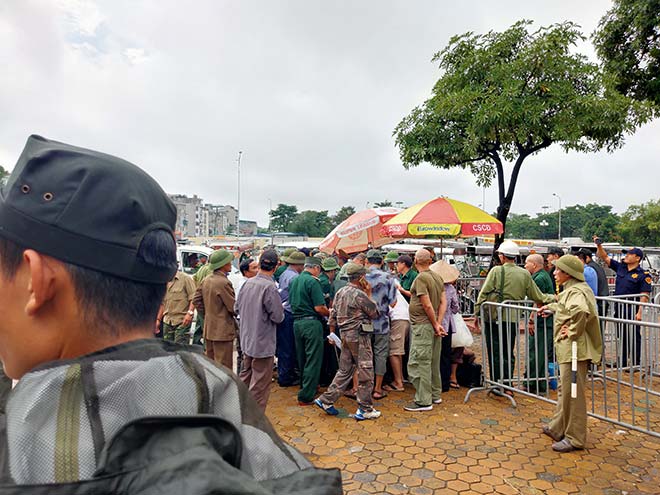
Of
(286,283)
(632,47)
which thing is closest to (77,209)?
(286,283)

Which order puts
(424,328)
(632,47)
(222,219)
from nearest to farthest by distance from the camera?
(424,328) → (632,47) → (222,219)

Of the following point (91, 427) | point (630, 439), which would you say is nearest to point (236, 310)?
point (630, 439)

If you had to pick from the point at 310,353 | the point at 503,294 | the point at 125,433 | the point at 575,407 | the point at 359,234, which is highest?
the point at 359,234

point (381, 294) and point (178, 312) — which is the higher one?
point (381, 294)

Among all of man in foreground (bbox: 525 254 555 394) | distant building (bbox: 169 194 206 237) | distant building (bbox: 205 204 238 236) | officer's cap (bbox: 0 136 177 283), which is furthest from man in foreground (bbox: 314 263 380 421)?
distant building (bbox: 205 204 238 236)

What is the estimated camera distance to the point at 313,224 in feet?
287

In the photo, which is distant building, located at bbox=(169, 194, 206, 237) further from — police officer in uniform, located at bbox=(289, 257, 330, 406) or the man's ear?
the man's ear

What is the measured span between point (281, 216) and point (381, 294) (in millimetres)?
89481

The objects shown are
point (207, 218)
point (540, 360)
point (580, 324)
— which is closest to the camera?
point (580, 324)

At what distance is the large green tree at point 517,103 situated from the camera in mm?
9500

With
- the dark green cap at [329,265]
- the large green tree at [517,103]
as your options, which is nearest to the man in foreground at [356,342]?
the dark green cap at [329,265]

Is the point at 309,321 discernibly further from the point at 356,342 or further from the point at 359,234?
the point at 359,234

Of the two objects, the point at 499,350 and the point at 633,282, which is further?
the point at 633,282

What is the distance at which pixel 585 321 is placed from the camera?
4.06 meters
